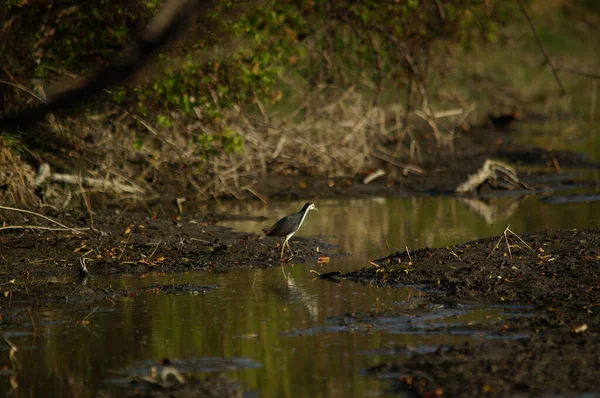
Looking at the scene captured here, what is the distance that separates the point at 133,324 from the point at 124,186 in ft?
23.5

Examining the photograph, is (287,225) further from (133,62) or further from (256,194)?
(133,62)

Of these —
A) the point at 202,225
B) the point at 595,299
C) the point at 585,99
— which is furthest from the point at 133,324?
the point at 585,99

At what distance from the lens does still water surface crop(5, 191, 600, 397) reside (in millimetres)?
7430

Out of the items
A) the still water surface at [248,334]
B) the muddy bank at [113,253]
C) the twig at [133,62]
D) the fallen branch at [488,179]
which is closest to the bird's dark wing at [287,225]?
the muddy bank at [113,253]

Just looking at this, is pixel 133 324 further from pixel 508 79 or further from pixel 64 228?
pixel 508 79

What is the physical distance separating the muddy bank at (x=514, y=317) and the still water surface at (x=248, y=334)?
0.26 meters

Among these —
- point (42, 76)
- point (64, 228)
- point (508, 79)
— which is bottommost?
point (64, 228)

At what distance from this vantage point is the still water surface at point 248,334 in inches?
293

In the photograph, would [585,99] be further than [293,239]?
Yes

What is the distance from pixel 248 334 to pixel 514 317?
2066mm

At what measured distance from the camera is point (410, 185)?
18.4 m

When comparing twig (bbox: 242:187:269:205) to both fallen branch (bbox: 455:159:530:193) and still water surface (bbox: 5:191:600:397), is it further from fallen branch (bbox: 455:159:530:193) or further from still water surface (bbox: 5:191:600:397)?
still water surface (bbox: 5:191:600:397)

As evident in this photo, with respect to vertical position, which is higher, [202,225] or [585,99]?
[585,99]

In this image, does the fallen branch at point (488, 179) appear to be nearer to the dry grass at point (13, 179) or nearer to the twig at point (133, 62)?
the dry grass at point (13, 179)
